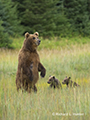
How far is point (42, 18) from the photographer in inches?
842

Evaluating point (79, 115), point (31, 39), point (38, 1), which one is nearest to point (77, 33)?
point (38, 1)

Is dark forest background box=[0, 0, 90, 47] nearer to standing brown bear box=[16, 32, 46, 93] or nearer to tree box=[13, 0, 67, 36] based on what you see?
tree box=[13, 0, 67, 36]

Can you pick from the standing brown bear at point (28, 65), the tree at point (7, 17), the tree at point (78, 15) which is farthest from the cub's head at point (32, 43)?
the tree at point (78, 15)

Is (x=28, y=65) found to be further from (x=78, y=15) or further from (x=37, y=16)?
(x=78, y=15)

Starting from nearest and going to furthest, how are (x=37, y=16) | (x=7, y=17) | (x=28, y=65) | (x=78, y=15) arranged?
(x=28, y=65), (x=7, y=17), (x=37, y=16), (x=78, y=15)

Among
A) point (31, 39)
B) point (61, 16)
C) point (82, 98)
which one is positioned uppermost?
point (61, 16)

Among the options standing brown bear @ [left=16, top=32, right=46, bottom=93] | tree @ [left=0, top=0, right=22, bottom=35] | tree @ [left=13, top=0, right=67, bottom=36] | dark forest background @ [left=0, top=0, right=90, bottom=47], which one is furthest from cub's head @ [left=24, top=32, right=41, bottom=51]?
tree @ [left=13, top=0, right=67, bottom=36]

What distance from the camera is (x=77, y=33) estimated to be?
26719 millimetres

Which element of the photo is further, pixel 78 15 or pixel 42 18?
pixel 78 15

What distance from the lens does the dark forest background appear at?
17841 mm

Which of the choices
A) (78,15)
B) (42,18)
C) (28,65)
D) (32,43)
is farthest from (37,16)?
(28,65)

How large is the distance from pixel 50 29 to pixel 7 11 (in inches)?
230

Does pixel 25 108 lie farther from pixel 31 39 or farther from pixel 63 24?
pixel 63 24

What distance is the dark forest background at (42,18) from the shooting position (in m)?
17.8
